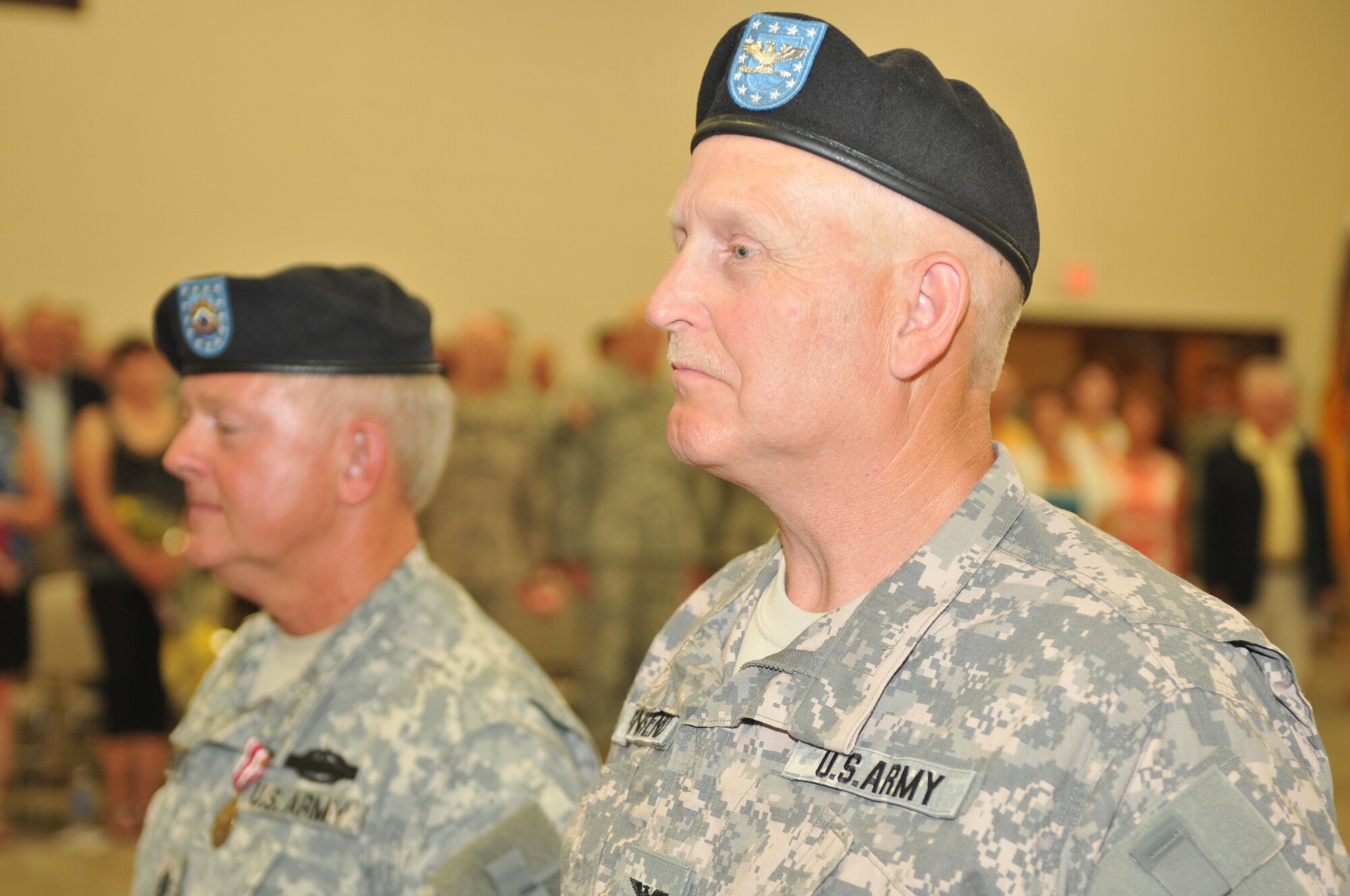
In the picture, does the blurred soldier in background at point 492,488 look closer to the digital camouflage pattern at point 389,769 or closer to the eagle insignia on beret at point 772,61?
the digital camouflage pattern at point 389,769

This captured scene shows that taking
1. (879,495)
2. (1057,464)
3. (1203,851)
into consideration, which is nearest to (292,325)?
(879,495)

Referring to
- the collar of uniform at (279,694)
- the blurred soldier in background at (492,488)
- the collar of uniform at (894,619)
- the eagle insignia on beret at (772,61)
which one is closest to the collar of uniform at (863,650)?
the collar of uniform at (894,619)

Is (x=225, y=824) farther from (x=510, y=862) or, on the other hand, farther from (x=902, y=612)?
(x=902, y=612)

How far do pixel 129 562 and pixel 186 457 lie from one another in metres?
2.80

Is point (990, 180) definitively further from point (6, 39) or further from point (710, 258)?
point (6, 39)

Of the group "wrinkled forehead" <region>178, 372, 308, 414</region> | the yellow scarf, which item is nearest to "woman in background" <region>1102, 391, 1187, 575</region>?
the yellow scarf

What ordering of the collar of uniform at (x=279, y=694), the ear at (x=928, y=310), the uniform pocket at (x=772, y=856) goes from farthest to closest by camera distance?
1. the collar of uniform at (x=279, y=694)
2. the ear at (x=928, y=310)
3. the uniform pocket at (x=772, y=856)

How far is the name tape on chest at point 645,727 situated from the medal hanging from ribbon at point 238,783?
2.10 feet

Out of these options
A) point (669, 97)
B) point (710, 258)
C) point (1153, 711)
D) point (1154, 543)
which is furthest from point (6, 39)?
point (1153, 711)

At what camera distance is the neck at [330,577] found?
1890 mm

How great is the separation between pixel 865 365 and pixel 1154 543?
4723mm

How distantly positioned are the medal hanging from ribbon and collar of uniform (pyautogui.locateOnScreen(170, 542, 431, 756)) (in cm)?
2

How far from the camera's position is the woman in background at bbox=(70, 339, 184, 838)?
438 centimetres

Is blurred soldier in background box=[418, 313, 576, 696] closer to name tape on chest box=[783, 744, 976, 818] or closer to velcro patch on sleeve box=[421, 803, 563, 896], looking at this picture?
velcro patch on sleeve box=[421, 803, 563, 896]
